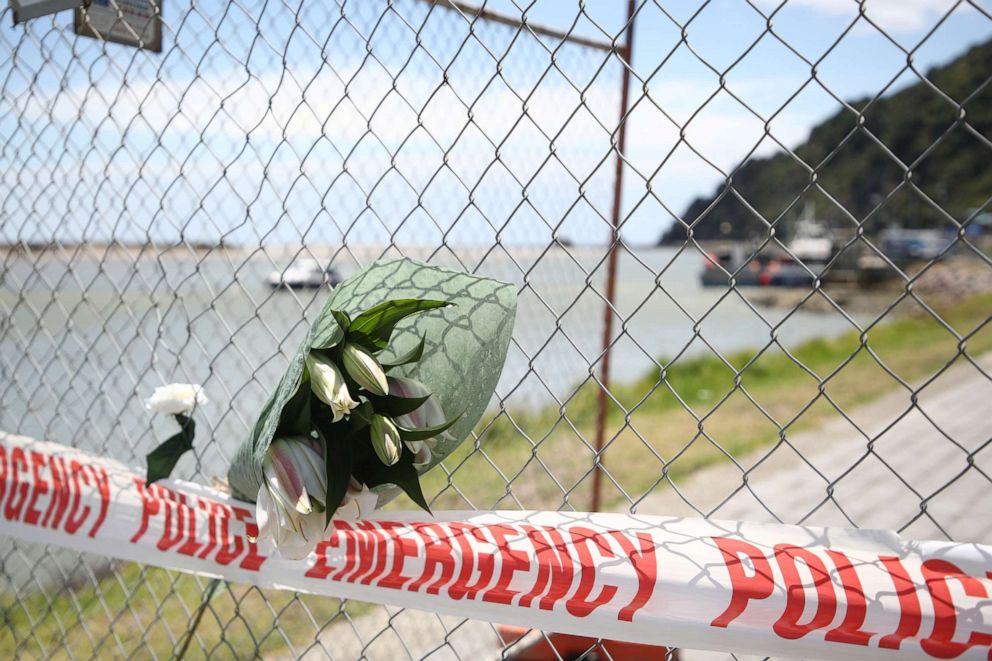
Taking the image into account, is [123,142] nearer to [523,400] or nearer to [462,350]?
[462,350]

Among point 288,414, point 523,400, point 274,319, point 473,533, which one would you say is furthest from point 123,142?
point 274,319

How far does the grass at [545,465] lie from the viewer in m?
1.47

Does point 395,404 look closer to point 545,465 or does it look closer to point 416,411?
point 416,411

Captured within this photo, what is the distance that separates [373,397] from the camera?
3.35ft

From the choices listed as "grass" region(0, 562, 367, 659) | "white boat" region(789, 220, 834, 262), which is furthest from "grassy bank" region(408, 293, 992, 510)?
"grass" region(0, 562, 367, 659)

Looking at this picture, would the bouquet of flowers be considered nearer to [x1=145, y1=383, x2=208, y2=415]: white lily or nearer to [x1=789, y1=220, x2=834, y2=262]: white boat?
[x1=145, y1=383, x2=208, y2=415]: white lily

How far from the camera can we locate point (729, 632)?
0.98 metres

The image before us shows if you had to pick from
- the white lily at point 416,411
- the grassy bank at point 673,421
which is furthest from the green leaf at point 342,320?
the grassy bank at point 673,421

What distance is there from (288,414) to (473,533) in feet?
1.06

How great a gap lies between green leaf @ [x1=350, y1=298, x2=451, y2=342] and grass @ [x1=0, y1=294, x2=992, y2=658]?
24 cm

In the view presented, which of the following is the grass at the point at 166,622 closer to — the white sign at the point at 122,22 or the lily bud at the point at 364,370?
the white sign at the point at 122,22

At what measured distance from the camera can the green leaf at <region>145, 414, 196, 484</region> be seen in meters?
1.46

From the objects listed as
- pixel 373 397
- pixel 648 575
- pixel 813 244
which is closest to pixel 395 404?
pixel 373 397

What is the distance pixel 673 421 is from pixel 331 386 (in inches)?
306
